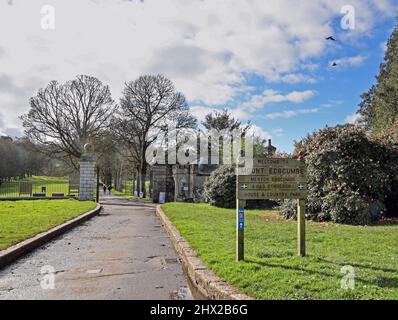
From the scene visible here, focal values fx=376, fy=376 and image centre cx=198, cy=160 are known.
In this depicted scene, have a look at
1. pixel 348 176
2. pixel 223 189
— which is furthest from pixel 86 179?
pixel 348 176

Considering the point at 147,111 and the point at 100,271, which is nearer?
the point at 100,271

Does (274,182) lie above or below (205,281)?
above

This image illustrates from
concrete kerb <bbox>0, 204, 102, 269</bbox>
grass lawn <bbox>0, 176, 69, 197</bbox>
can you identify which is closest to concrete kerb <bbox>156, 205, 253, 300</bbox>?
concrete kerb <bbox>0, 204, 102, 269</bbox>

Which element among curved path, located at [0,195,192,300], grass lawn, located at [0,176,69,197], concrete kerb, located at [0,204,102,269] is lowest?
curved path, located at [0,195,192,300]

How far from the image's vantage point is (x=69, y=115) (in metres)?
37.2

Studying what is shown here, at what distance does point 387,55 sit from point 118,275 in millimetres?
40847

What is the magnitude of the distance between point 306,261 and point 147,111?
33.9 metres

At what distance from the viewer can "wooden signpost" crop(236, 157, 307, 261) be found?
6.35m

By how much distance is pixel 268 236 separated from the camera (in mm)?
8414

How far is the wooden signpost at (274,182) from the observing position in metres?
6.35

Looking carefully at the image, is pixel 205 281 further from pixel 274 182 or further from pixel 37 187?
pixel 37 187

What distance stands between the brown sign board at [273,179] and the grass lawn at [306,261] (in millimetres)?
1013

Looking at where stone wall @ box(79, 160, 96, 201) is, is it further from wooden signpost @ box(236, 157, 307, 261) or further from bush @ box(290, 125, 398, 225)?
wooden signpost @ box(236, 157, 307, 261)

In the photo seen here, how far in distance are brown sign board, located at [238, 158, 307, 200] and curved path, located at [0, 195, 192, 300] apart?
182 cm
